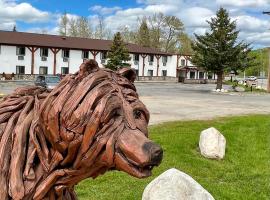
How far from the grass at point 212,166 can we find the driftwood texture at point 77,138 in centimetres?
549

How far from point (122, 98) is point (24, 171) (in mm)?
519

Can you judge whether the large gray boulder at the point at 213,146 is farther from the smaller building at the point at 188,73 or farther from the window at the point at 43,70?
the smaller building at the point at 188,73

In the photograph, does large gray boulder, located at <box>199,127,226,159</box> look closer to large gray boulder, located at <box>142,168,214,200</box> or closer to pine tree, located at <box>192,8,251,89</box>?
large gray boulder, located at <box>142,168,214,200</box>

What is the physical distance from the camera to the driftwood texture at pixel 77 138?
156cm

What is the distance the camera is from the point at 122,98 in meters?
1.64

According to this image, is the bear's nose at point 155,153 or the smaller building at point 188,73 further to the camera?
the smaller building at point 188,73

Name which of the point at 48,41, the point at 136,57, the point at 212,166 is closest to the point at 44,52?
the point at 48,41

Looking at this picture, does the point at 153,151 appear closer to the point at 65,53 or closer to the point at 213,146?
the point at 213,146

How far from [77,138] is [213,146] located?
362 inches

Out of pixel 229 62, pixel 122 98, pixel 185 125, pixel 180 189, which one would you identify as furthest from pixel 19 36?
pixel 122 98

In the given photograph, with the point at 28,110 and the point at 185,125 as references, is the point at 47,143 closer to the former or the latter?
the point at 28,110

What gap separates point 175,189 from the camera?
5453 mm

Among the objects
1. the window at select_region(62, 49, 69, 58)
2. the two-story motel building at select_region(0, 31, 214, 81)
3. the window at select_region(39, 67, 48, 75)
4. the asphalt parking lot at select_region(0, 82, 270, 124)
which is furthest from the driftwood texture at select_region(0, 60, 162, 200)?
the window at select_region(62, 49, 69, 58)

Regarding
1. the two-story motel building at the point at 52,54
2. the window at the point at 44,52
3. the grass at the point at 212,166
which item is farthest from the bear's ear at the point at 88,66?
the window at the point at 44,52
